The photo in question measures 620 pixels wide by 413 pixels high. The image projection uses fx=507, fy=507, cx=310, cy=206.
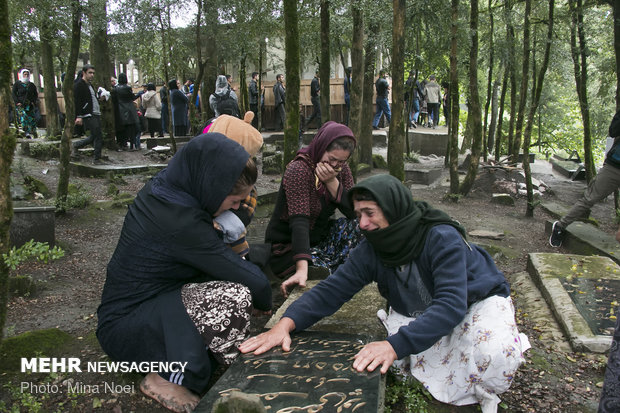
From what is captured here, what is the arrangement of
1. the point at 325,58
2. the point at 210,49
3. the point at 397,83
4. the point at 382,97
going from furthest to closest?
the point at 382,97 → the point at 210,49 → the point at 325,58 → the point at 397,83

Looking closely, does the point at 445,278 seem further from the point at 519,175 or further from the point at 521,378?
the point at 519,175

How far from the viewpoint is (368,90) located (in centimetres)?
1121

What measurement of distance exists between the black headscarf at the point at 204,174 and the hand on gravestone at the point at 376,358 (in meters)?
1.02

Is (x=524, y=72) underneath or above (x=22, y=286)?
above

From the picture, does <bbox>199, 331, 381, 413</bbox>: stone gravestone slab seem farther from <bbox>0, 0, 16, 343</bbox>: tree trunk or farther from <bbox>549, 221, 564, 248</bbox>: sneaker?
<bbox>549, 221, 564, 248</bbox>: sneaker

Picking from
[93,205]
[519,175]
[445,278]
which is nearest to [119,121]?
[93,205]

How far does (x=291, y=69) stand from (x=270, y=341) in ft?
10.6

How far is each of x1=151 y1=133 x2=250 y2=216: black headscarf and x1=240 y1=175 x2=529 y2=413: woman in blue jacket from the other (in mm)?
634

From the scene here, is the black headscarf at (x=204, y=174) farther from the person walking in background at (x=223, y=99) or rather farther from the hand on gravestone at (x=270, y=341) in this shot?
the person walking in background at (x=223, y=99)

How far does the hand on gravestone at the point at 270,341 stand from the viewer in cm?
247

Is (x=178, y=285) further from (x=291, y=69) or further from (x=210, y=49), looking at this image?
(x=210, y=49)

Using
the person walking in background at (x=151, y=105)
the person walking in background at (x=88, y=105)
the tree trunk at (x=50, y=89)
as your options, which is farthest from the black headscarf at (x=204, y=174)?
the person walking in background at (x=151, y=105)

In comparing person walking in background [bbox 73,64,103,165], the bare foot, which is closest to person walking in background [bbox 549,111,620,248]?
the bare foot

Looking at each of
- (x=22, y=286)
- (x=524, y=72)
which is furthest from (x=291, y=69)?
(x=524, y=72)
